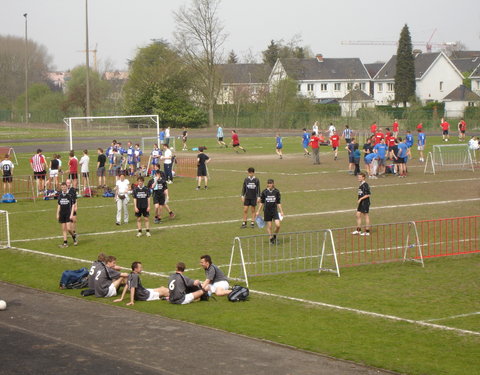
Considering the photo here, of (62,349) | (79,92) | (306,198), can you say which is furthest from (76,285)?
(79,92)

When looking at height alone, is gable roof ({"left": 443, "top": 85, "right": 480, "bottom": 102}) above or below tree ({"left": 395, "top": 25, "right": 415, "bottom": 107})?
below

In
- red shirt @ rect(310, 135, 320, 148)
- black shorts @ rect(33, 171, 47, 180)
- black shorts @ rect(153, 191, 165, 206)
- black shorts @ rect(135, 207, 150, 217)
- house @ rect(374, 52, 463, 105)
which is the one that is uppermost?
house @ rect(374, 52, 463, 105)

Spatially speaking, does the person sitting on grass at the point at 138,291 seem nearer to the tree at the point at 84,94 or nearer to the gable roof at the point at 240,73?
the tree at the point at 84,94

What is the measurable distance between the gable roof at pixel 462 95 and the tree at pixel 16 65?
229ft

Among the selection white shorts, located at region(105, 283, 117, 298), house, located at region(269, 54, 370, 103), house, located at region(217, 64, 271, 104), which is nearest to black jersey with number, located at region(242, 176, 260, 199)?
Answer: white shorts, located at region(105, 283, 117, 298)

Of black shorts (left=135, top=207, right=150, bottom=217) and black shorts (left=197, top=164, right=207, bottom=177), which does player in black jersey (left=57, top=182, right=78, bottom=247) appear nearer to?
black shorts (left=135, top=207, right=150, bottom=217)

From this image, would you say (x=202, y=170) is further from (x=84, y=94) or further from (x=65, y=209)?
(x=84, y=94)

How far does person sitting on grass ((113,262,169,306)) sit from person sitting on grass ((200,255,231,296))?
832 millimetres

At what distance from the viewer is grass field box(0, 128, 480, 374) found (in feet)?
40.5

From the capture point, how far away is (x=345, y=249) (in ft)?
63.4

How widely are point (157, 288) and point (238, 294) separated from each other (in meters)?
1.84

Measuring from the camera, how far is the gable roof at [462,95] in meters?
100

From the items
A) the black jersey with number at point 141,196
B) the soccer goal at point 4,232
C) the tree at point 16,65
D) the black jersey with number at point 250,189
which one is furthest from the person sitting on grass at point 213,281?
the tree at point 16,65

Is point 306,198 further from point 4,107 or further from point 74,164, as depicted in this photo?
point 4,107
